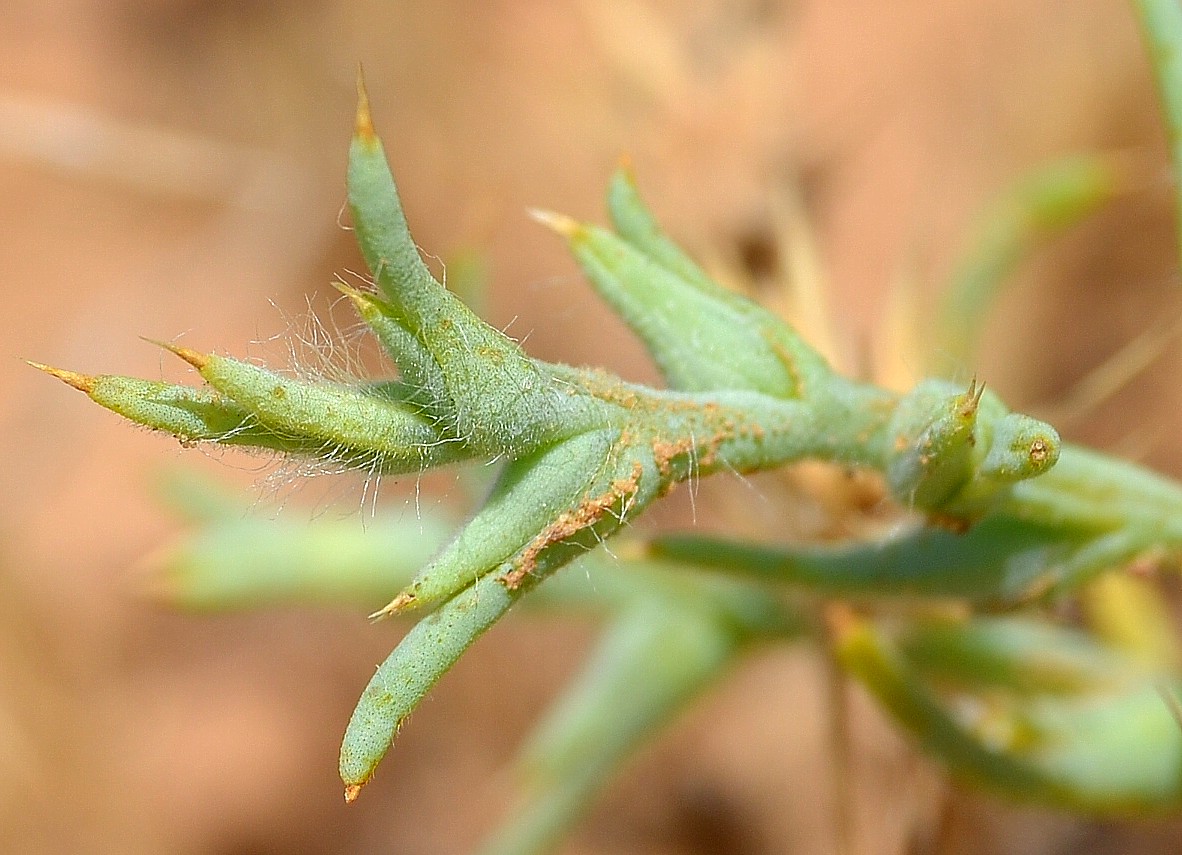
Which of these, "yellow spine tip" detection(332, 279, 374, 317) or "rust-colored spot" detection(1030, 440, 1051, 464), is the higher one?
"rust-colored spot" detection(1030, 440, 1051, 464)

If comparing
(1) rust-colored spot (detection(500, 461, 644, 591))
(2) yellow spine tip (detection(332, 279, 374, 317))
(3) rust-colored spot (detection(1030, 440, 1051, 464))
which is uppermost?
(3) rust-colored spot (detection(1030, 440, 1051, 464))

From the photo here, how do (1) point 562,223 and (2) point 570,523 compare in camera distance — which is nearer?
(2) point 570,523

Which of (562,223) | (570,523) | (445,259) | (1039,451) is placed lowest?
(570,523)

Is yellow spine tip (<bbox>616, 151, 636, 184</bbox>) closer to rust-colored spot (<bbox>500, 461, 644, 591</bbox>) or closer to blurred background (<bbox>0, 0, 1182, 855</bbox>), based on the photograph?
rust-colored spot (<bbox>500, 461, 644, 591</bbox>)

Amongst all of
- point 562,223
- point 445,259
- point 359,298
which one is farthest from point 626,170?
point 445,259

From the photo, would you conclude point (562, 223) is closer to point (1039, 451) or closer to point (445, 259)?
point (1039, 451)

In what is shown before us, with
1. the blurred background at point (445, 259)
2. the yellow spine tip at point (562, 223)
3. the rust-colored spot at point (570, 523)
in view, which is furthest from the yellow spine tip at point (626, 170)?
the blurred background at point (445, 259)

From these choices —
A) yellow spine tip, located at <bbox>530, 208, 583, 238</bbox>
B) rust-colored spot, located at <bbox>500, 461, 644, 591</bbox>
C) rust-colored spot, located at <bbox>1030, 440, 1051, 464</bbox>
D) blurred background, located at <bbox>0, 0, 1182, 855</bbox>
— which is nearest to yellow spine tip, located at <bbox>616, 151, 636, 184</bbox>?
yellow spine tip, located at <bbox>530, 208, 583, 238</bbox>

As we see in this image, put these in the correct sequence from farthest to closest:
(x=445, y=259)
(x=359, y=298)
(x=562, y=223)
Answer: (x=445, y=259)
(x=562, y=223)
(x=359, y=298)

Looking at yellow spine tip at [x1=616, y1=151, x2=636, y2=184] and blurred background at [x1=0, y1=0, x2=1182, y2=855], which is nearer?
yellow spine tip at [x1=616, y1=151, x2=636, y2=184]
